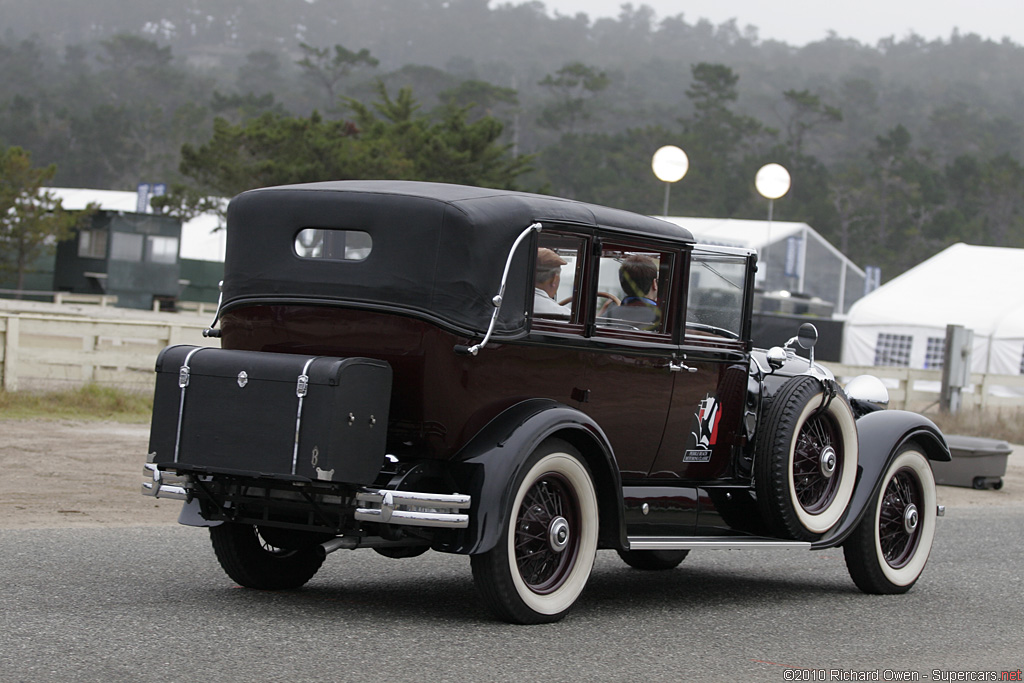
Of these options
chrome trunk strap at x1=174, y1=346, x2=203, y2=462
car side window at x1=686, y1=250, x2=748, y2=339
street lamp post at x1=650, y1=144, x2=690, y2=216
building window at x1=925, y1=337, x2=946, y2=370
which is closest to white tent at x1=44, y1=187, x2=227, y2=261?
building window at x1=925, y1=337, x2=946, y2=370

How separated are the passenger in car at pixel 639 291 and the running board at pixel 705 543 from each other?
3.57 ft

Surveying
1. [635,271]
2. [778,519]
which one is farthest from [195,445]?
[778,519]

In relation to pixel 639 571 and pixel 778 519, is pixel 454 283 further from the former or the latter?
pixel 639 571

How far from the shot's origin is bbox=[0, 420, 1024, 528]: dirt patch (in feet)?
28.5

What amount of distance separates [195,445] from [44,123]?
10001 cm

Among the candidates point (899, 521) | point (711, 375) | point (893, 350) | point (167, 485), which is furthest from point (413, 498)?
point (893, 350)

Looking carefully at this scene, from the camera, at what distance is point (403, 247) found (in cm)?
573

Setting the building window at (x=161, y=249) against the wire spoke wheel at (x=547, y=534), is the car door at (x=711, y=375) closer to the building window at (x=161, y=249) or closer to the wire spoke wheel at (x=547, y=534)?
the wire spoke wheel at (x=547, y=534)

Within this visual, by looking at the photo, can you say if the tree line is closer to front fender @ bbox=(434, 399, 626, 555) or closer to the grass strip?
the grass strip

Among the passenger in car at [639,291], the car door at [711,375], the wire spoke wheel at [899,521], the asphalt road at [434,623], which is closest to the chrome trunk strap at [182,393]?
the asphalt road at [434,623]

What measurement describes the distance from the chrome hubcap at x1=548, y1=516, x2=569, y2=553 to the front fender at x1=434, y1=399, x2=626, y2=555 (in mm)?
267

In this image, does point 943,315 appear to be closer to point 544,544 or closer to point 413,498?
point 544,544

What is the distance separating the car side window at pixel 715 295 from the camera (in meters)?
6.86

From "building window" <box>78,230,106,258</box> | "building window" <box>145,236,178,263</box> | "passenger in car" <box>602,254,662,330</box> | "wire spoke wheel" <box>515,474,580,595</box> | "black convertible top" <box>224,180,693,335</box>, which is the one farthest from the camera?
"building window" <box>78,230,106,258</box>
